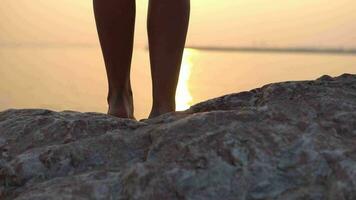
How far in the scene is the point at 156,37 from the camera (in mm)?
1768

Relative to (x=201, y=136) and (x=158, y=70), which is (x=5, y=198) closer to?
(x=201, y=136)

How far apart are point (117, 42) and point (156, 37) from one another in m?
0.14

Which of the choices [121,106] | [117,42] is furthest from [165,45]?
[121,106]

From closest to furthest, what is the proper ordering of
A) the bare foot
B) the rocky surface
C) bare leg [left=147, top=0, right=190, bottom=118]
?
the rocky surface < bare leg [left=147, top=0, right=190, bottom=118] < the bare foot

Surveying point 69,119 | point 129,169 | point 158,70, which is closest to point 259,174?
point 129,169

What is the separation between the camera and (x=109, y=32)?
183cm

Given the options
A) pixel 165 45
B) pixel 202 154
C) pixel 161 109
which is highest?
pixel 165 45

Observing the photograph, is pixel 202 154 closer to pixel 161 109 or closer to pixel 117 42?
pixel 161 109

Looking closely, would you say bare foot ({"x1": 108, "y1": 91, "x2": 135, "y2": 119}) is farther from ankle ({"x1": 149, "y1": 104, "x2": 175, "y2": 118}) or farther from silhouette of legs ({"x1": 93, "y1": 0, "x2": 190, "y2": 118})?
ankle ({"x1": 149, "y1": 104, "x2": 175, "y2": 118})

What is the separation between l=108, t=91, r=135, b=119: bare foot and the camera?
1883mm

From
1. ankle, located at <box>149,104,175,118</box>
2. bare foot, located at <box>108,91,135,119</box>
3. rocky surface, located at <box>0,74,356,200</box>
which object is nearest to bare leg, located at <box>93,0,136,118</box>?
bare foot, located at <box>108,91,135,119</box>

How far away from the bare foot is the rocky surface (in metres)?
0.63

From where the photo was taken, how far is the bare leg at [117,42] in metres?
1.80

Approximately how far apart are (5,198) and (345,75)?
815 millimetres
